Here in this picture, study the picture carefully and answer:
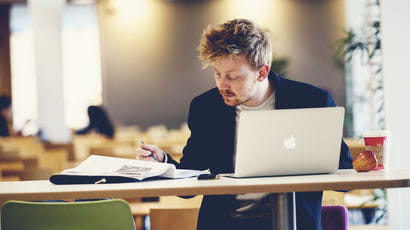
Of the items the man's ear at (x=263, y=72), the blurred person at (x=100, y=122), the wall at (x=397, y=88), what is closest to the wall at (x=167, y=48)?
the blurred person at (x=100, y=122)

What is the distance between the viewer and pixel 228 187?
6.44 feet

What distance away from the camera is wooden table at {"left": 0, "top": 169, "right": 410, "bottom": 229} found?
6.47 feet

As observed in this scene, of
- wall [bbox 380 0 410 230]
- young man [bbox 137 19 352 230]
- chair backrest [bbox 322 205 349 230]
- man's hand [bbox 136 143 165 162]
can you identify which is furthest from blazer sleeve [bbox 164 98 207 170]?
wall [bbox 380 0 410 230]

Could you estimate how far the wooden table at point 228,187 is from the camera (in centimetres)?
197

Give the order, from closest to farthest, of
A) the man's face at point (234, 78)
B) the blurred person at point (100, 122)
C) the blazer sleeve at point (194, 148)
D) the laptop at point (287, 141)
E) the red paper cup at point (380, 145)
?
1. the laptop at point (287, 141)
2. the red paper cup at point (380, 145)
3. the man's face at point (234, 78)
4. the blazer sleeve at point (194, 148)
5. the blurred person at point (100, 122)

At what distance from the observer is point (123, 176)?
2246mm

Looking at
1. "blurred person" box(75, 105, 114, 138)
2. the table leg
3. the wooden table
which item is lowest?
"blurred person" box(75, 105, 114, 138)

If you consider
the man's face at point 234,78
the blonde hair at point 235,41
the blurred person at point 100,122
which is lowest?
the blurred person at point 100,122

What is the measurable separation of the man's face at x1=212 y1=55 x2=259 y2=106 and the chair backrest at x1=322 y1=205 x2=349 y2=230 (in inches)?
21.2

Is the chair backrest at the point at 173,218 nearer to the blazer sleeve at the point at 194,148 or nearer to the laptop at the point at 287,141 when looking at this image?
the blazer sleeve at the point at 194,148

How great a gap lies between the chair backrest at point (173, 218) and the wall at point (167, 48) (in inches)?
418

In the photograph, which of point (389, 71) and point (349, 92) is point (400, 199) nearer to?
point (389, 71)

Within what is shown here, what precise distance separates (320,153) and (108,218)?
2.34ft

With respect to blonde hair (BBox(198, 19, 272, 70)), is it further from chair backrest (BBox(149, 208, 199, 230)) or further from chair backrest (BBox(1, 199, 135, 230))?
chair backrest (BBox(1, 199, 135, 230))
